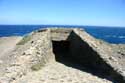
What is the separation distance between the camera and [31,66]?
14.4 metres

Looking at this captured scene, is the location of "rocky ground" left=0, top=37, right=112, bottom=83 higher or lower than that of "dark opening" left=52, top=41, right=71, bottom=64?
lower

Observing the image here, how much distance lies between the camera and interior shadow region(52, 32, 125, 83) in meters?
14.7

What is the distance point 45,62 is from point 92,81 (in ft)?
12.4

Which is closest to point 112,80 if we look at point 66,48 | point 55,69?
point 55,69

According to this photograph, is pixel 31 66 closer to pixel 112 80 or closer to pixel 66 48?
pixel 112 80

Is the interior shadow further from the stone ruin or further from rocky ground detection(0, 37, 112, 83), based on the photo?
rocky ground detection(0, 37, 112, 83)

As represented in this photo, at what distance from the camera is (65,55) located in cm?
2003

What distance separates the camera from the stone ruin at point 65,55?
13.6 meters

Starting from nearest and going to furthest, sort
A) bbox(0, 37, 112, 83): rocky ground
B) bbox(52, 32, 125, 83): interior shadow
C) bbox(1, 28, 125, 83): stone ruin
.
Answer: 1. bbox(0, 37, 112, 83): rocky ground
2. bbox(1, 28, 125, 83): stone ruin
3. bbox(52, 32, 125, 83): interior shadow

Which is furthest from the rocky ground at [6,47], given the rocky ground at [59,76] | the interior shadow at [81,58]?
the rocky ground at [59,76]

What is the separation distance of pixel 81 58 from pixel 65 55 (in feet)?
7.65

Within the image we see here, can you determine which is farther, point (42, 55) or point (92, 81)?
point (42, 55)

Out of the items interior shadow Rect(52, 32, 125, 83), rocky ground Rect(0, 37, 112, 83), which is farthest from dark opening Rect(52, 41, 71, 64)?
rocky ground Rect(0, 37, 112, 83)

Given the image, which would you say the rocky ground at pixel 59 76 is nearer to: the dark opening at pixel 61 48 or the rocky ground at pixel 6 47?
the dark opening at pixel 61 48
